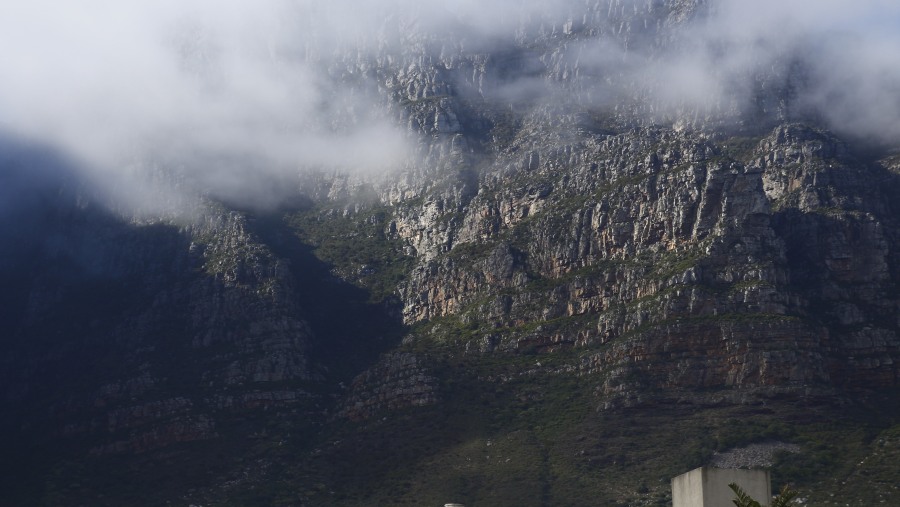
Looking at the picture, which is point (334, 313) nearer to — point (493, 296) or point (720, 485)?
point (493, 296)

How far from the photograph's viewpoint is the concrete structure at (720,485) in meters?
35.3

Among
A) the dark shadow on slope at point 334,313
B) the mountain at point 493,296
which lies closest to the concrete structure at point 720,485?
the mountain at point 493,296

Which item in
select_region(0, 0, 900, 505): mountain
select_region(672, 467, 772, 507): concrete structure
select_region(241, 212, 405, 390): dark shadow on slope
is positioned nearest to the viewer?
select_region(672, 467, 772, 507): concrete structure

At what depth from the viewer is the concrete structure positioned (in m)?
35.3

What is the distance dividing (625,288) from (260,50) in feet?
247

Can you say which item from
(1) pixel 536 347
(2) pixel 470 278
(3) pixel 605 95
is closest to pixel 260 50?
(3) pixel 605 95

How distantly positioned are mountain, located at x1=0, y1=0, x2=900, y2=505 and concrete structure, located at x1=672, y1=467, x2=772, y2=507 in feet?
189

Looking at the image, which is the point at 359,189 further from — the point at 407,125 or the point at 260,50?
the point at 260,50

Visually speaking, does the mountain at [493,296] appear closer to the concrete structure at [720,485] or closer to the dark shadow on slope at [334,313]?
the dark shadow on slope at [334,313]

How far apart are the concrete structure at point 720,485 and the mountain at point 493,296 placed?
5747cm

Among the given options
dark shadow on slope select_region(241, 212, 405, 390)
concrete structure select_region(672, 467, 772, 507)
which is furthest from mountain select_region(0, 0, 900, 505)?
concrete structure select_region(672, 467, 772, 507)

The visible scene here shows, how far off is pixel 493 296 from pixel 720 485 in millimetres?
92258

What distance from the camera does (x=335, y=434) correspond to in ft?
374

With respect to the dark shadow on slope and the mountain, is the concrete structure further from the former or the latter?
the dark shadow on slope
